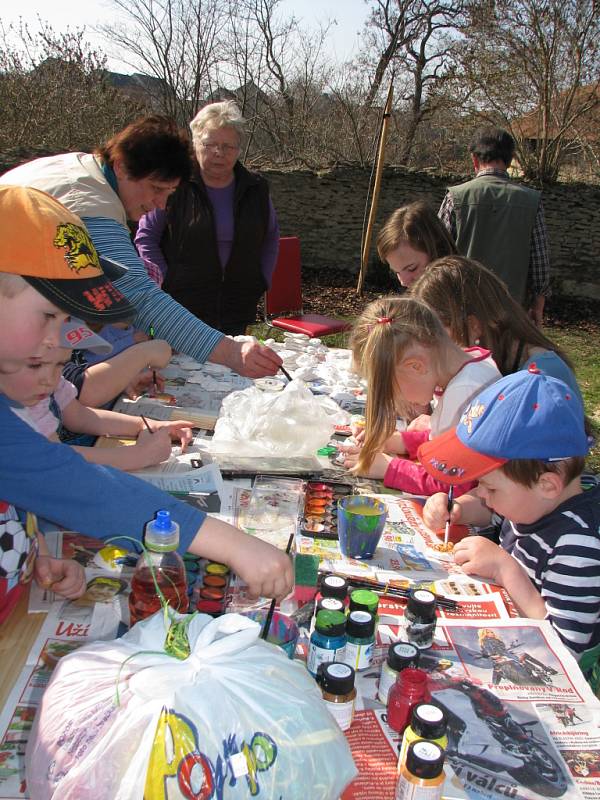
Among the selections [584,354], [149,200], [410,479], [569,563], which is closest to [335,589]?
[569,563]

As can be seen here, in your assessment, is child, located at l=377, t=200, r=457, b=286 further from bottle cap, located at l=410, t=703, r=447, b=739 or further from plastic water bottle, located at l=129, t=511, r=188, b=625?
bottle cap, located at l=410, t=703, r=447, b=739

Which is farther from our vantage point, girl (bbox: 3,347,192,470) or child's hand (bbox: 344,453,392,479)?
child's hand (bbox: 344,453,392,479)

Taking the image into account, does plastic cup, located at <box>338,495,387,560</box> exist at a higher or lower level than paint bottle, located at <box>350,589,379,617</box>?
lower

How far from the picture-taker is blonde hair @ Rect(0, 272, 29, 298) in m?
1.16

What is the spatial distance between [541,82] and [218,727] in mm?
9792

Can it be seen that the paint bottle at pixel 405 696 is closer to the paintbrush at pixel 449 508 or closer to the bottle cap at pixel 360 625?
the bottle cap at pixel 360 625

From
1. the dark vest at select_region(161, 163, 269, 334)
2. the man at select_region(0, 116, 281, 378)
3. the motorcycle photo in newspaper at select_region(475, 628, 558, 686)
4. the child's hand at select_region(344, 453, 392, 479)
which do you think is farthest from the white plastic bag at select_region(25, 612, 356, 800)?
the dark vest at select_region(161, 163, 269, 334)

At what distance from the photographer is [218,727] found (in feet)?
2.54

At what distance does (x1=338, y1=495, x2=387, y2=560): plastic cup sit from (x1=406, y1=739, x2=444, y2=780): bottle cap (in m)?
0.67

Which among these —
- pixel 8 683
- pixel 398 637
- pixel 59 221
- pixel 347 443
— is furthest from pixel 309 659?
pixel 347 443

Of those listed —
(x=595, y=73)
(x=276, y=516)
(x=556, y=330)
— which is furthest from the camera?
(x=595, y=73)

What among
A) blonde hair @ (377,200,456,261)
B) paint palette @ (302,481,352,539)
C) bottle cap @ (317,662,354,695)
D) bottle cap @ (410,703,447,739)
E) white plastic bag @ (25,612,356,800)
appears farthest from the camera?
blonde hair @ (377,200,456,261)

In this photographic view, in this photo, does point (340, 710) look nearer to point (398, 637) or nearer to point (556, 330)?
point (398, 637)

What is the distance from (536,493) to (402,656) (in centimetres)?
59
